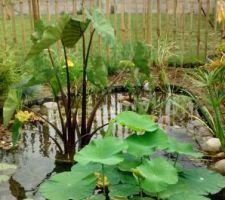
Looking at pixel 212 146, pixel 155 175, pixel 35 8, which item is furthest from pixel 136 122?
pixel 35 8

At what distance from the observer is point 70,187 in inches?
113

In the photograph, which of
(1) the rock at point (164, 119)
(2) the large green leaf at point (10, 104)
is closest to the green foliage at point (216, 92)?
(1) the rock at point (164, 119)

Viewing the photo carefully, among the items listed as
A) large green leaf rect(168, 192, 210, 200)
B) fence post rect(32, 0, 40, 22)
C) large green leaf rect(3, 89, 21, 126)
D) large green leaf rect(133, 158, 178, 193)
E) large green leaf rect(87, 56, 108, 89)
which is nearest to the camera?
large green leaf rect(133, 158, 178, 193)

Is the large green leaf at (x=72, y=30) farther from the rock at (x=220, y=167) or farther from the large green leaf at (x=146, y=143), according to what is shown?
the rock at (x=220, y=167)

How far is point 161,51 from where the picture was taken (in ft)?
18.7

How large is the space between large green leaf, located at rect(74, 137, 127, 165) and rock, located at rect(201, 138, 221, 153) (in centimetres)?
135

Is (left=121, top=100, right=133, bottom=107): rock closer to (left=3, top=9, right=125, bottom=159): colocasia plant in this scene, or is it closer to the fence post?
(left=3, top=9, right=125, bottom=159): colocasia plant

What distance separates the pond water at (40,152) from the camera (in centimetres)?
347

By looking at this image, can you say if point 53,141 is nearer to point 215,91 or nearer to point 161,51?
point 215,91

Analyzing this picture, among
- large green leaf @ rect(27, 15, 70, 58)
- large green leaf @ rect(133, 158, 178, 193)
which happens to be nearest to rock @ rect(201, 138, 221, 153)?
large green leaf @ rect(133, 158, 178, 193)

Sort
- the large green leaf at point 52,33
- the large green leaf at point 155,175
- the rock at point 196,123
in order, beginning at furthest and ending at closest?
the rock at point 196,123, the large green leaf at point 52,33, the large green leaf at point 155,175

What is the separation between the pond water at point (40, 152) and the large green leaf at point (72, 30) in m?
1.00

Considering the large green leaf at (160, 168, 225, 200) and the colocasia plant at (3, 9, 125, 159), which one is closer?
the large green leaf at (160, 168, 225, 200)

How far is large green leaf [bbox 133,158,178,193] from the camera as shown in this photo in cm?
262
